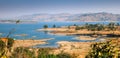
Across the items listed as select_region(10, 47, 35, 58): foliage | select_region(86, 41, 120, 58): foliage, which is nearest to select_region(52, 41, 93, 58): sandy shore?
select_region(10, 47, 35, 58): foliage

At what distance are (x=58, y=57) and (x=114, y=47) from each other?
42191 millimetres

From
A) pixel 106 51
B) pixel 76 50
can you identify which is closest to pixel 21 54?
pixel 106 51

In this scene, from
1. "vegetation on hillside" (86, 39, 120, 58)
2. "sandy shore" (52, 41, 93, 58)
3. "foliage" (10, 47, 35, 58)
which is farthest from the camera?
"sandy shore" (52, 41, 93, 58)

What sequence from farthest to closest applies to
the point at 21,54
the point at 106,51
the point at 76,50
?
1. the point at 76,50
2. the point at 106,51
3. the point at 21,54

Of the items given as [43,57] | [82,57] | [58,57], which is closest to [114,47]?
[43,57]

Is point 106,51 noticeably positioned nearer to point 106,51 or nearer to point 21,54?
point 106,51

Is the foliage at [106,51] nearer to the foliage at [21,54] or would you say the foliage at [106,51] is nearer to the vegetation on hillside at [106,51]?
the vegetation on hillside at [106,51]

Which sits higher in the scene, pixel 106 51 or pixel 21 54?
pixel 21 54

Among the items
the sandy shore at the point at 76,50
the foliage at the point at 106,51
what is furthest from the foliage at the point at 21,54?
the sandy shore at the point at 76,50

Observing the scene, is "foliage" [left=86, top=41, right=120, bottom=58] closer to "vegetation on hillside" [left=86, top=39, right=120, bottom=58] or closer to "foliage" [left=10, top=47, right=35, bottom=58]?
"vegetation on hillside" [left=86, top=39, right=120, bottom=58]

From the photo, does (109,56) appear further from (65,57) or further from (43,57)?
(65,57)

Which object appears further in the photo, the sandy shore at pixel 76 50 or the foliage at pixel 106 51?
the sandy shore at pixel 76 50

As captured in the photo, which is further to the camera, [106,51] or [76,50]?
[76,50]

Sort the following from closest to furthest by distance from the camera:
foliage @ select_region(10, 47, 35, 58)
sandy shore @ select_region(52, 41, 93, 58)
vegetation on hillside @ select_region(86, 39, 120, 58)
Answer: foliage @ select_region(10, 47, 35, 58)
vegetation on hillside @ select_region(86, 39, 120, 58)
sandy shore @ select_region(52, 41, 93, 58)
